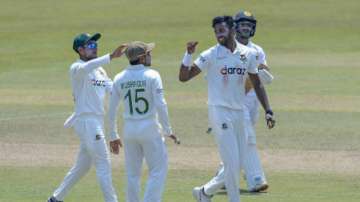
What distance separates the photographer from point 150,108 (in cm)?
1334

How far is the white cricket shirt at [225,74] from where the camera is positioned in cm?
1363

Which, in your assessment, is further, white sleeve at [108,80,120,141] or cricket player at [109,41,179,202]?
white sleeve at [108,80,120,141]

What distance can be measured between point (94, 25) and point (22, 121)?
22895mm

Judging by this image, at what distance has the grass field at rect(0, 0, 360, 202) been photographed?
56.4 ft

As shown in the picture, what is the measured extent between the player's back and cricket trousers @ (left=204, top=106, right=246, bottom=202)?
0.83 metres

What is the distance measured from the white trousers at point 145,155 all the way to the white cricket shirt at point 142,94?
0.36 ft

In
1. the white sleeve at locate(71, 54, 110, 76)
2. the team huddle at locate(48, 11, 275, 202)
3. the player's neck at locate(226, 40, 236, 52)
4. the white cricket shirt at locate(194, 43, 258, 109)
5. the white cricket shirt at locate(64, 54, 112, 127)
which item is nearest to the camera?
the team huddle at locate(48, 11, 275, 202)

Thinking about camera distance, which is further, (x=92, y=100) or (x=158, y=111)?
(x=92, y=100)

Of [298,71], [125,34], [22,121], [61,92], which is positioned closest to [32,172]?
[22,121]

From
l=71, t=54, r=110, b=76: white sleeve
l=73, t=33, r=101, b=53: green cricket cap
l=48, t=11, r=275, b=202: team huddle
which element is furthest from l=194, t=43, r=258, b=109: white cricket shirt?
l=73, t=33, r=101, b=53: green cricket cap

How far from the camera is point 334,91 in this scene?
29.0m

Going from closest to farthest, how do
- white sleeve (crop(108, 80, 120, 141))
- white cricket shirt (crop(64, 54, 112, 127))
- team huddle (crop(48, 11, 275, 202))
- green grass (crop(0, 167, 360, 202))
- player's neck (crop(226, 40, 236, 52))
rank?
team huddle (crop(48, 11, 275, 202)) → white sleeve (crop(108, 80, 120, 141)) → player's neck (crop(226, 40, 236, 52)) → white cricket shirt (crop(64, 54, 112, 127)) → green grass (crop(0, 167, 360, 202))

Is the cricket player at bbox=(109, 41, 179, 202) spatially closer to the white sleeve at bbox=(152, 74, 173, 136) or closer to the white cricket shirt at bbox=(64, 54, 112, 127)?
the white sleeve at bbox=(152, 74, 173, 136)

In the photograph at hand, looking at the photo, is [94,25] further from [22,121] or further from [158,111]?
[158,111]
